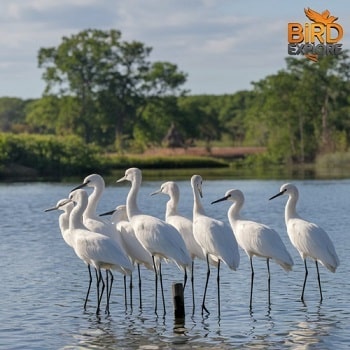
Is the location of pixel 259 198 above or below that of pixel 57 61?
below

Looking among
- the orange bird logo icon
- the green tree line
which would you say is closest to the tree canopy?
the green tree line

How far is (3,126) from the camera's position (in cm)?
12231

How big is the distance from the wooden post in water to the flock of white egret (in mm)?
310

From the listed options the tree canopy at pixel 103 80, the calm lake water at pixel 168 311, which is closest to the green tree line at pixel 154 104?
the tree canopy at pixel 103 80

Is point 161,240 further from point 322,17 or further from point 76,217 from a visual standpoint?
point 322,17

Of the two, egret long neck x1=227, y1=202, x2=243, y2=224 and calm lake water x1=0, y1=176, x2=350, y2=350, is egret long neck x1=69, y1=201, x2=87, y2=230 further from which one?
egret long neck x1=227, y1=202, x2=243, y2=224

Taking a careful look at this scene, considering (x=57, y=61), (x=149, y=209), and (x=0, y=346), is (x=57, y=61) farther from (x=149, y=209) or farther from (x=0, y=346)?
(x=0, y=346)

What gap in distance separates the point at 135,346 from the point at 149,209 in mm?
Answer: 21551

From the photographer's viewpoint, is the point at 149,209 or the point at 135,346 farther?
the point at 149,209

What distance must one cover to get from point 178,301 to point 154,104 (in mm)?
78146

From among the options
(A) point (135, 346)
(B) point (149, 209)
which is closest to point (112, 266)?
(A) point (135, 346)

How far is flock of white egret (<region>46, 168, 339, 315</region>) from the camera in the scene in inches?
514

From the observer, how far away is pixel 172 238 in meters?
13.0

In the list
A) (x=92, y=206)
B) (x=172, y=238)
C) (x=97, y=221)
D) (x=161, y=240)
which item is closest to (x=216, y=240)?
(x=172, y=238)
